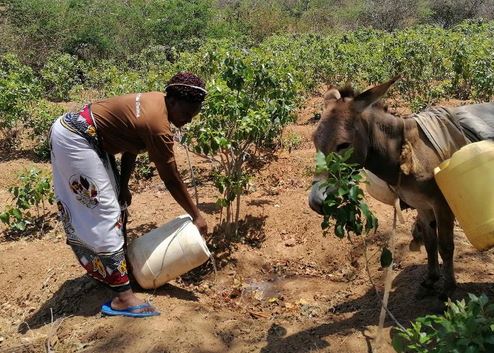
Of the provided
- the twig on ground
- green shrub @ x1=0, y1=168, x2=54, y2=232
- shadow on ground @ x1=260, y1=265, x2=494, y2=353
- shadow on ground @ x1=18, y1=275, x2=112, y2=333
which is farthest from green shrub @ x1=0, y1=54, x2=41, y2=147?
shadow on ground @ x1=260, y1=265, x2=494, y2=353

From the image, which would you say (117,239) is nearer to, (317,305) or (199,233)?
(199,233)

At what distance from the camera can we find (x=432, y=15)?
29031mm

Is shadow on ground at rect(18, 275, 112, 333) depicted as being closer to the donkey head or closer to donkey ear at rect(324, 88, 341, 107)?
the donkey head

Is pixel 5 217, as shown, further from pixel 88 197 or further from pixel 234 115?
pixel 234 115

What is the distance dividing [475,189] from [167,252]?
6.92 feet

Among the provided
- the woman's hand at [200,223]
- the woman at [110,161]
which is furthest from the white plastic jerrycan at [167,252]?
the woman at [110,161]

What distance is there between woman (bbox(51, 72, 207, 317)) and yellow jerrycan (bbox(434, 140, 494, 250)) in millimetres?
1634

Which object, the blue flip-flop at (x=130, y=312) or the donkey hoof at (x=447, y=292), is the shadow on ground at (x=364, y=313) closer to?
the donkey hoof at (x=447, y=292)

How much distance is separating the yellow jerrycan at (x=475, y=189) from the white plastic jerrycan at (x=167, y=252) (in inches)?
69.8

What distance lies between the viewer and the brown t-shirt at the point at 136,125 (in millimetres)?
3119

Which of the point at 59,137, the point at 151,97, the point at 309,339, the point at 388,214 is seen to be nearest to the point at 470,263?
the point at 388,214

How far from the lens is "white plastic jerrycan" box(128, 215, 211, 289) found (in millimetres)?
3602

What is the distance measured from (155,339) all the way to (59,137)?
1.48m

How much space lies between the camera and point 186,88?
318 cm
